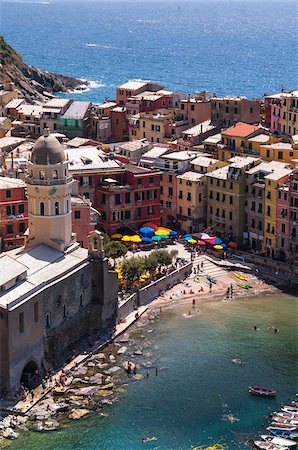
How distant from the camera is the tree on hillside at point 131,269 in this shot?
85.8 meters

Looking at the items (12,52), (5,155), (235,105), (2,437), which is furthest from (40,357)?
(12,52)

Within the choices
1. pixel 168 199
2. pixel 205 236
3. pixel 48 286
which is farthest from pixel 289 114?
pixel 48 286

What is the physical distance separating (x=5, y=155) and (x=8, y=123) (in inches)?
932

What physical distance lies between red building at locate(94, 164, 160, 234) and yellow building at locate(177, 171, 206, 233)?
2.76 meters

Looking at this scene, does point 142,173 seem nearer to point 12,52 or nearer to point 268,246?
point 268,246

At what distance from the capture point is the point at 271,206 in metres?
94.9

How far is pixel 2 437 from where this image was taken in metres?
63.1

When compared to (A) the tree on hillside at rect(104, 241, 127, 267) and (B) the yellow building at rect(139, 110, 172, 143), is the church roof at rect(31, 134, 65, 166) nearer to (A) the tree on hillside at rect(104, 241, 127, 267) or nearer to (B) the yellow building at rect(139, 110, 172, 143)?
(A) the tree on hillside at rect(104, 241, 127, 267)

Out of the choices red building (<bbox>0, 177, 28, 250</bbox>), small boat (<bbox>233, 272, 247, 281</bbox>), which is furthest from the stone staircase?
red building (<bbox>0, 177, 28, 250</bbox>)

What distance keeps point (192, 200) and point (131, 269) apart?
58.0ft

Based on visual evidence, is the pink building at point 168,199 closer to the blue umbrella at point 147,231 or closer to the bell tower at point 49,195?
the blue umbrella at point 147,231

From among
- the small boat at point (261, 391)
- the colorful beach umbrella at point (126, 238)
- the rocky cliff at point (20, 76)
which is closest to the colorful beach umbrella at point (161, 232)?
the colorful beach umbrella at point (126, 238)

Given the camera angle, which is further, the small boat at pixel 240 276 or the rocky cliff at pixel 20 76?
the rocky cliff at pixel 20 76

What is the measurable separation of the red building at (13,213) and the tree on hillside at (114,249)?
724cm
